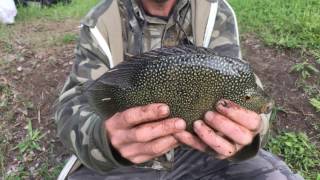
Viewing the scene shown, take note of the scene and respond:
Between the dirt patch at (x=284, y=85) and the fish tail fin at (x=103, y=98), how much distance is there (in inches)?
86.0

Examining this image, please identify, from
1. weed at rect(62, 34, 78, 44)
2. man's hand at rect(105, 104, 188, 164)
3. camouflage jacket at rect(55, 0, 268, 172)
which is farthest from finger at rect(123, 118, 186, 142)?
weed at rect(62, 34, 78, 44)

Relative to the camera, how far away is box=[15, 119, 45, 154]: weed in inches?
166

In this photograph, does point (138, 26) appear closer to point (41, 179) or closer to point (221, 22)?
point (221, 22)

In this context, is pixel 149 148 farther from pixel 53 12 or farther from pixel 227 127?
pixel 53 12

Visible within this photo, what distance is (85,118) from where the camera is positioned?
2705 mm

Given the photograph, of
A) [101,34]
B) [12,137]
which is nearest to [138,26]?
[101,34]

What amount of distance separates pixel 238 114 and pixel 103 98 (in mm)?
598

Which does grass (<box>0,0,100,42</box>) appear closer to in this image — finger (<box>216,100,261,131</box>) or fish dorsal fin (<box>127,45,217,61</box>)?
fish dorsal fin (<box>127,45,217,61</box>)

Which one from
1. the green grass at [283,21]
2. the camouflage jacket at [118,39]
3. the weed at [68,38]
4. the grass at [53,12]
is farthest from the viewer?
the grass at [53,12]

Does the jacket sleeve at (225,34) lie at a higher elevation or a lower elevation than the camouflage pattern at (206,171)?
higher

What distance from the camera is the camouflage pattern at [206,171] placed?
2955 millimetres

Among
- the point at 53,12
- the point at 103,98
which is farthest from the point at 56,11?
the point at 103,98

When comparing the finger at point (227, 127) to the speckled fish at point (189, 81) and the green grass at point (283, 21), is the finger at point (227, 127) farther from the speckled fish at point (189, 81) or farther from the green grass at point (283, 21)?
the green grass at point (283, 21)

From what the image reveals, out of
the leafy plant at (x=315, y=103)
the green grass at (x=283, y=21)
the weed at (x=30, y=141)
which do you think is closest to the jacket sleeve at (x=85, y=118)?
the weed at (x=30, y=141)
